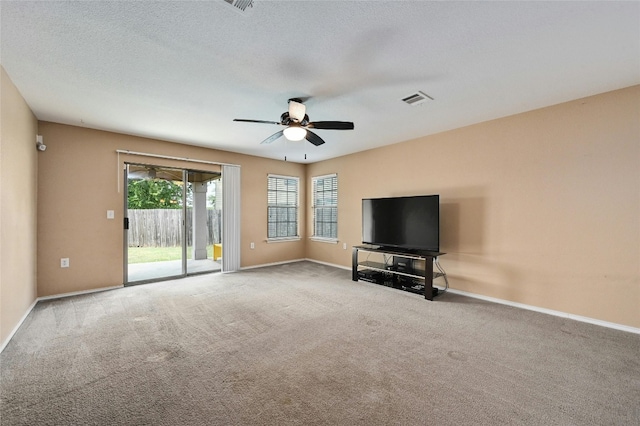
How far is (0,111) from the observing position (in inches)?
95.2

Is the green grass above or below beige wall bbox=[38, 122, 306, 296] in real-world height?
below

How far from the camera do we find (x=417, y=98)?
310cm

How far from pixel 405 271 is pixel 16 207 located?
5.02 metres

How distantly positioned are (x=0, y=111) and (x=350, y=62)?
321 cm

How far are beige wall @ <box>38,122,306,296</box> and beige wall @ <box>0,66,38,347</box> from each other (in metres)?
0.24

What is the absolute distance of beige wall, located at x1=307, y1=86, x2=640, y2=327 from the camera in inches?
114

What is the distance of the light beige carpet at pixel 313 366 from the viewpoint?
5.58ft

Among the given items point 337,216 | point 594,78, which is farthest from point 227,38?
point 337,216

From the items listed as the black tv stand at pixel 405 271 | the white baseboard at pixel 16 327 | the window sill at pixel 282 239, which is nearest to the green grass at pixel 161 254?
the window sill at pixel 282 239

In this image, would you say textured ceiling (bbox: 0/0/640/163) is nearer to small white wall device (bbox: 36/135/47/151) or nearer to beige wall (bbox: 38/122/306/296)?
small white wall device (bbox: 36/135/47/151)

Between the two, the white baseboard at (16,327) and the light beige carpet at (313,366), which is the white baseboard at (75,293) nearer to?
the white baseboard at (16,327)

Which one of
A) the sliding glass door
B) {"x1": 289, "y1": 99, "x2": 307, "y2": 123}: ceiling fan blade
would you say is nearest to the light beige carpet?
the sliding glass door

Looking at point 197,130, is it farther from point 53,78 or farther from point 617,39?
point 617,39

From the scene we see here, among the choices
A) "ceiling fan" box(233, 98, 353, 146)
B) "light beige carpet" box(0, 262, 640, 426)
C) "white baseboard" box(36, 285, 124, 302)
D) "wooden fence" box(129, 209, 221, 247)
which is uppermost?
"ceiling fan" box(233, 98, 353, 146)
